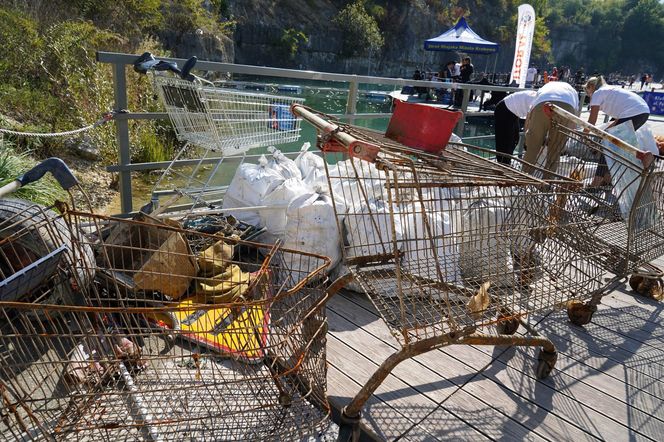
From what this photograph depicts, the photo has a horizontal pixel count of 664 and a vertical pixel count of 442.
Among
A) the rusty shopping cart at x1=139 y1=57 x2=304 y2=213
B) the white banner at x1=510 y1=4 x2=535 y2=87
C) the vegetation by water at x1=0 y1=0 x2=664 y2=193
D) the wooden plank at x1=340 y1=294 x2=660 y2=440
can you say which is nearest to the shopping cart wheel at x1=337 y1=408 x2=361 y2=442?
the wooden plank at x1=340 y1=294 x2=660 y2=440

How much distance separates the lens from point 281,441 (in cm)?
163

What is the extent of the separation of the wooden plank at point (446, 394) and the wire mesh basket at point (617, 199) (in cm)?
118

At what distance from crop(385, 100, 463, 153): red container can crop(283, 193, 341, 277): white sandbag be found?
0.93 m

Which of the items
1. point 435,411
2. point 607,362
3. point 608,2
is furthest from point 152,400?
point 608,2

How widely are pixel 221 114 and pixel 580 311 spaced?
8.67ft

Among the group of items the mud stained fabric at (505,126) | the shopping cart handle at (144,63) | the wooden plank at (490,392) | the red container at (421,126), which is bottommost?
the wooden plank at (490,392)

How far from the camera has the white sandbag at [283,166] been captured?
3.40 m

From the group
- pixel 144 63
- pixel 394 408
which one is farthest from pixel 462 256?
pixel 144 63

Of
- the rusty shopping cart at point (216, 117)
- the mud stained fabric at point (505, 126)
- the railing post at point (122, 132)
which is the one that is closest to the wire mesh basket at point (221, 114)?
the rusty shopping cart at point (216, 117)

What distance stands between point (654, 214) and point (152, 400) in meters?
3.20

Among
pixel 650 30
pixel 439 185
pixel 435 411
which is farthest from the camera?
pixel 650 30

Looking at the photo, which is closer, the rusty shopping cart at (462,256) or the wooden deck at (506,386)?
the rusty shopping cart at (462,256)

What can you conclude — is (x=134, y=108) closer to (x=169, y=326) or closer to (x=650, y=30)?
(x=169, y=326)

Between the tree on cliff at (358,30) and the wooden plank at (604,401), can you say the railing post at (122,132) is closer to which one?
the wooden plank at (604,401)
